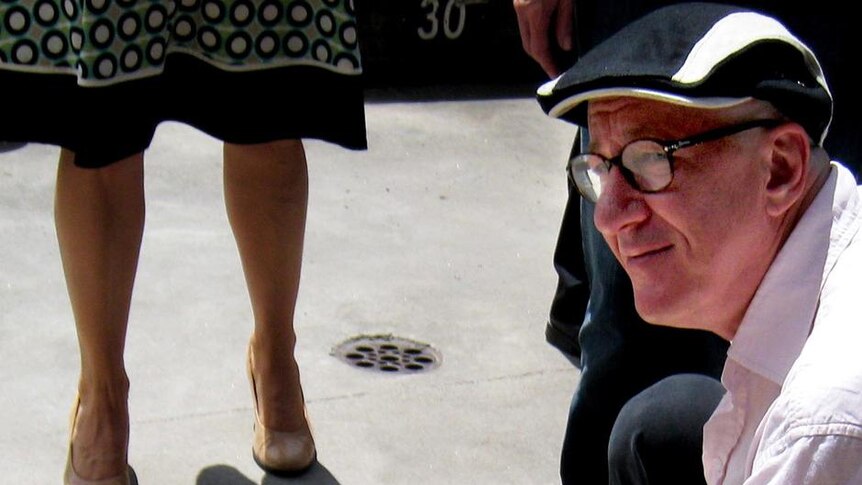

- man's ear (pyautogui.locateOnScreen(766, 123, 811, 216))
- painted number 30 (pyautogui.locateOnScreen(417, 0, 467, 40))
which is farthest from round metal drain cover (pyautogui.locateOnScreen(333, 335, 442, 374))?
painted number 30 (pyautogui.locateOnScreen(417, 0, 467, 40))

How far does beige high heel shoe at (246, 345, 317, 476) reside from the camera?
3.27 metres

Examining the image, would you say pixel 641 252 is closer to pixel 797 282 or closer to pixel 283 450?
pixel 797 282

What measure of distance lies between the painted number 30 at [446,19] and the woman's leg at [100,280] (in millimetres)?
3303

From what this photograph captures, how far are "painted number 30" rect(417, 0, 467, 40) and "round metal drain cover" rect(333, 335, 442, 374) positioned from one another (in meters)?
2.46

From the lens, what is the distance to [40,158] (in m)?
5.04

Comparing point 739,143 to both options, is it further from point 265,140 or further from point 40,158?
point 40,158

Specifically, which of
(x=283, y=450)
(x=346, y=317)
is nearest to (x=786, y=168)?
(x=283, y=450)

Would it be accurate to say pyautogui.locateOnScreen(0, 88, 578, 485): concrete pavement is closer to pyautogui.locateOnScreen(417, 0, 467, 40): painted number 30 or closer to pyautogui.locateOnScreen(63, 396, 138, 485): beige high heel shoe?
pyautogui.locateOnScreen(63, 396, 138, 485): beige high heel shoe

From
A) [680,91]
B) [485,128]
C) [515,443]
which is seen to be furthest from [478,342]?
[680,91]

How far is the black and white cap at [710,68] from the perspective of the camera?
1.80 meters

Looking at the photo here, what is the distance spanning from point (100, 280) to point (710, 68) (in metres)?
1.58

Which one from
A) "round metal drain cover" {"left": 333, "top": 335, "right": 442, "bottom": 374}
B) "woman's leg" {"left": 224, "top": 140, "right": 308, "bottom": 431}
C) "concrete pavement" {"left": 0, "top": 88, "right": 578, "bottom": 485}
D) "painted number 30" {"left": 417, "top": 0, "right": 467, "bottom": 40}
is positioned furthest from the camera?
"painted number 30" {"left": 417, "top": 0, "right": 467, "bottom": 40}

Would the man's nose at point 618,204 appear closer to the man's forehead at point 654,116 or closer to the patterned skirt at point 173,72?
the man's forehead at point 654,116

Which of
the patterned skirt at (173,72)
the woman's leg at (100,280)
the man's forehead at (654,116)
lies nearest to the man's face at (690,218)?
the man's forehead at (654,116)
